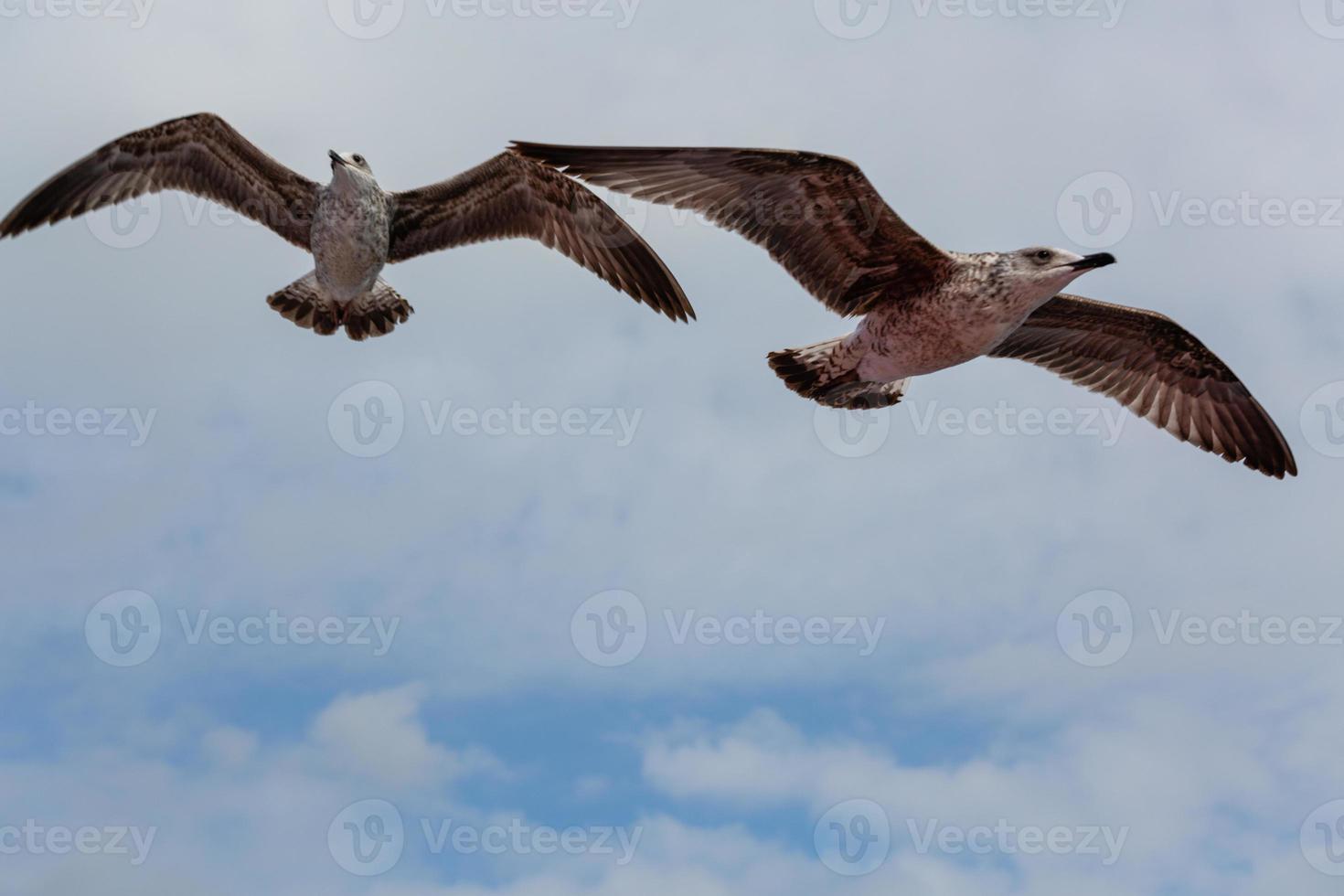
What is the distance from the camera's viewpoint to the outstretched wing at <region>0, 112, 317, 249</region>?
659 inches

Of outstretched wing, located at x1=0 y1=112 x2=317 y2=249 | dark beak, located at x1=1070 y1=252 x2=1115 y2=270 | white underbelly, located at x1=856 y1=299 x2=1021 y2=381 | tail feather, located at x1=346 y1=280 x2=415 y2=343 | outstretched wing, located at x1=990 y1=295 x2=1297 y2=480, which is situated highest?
outstretched wing, located at x1=0 y1=112 x2=317 y2=249

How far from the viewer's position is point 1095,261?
538 inches

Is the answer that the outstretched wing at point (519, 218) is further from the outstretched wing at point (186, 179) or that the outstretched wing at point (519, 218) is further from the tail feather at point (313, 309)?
the outstretched wing at point (186, 179)

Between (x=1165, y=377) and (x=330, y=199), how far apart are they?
29.7ft

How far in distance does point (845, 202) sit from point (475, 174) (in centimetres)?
491

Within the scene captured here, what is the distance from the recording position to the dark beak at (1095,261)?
13680 mm

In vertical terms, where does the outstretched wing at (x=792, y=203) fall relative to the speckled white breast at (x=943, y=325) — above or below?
above

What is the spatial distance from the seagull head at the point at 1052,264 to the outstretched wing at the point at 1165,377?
2.45m

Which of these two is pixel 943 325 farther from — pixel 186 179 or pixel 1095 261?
pixel 186 179

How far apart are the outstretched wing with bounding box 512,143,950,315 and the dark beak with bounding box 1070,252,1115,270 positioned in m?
1.13

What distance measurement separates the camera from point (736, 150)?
1337 cm

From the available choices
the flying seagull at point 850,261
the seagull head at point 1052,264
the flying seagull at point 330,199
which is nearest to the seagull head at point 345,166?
the flying seagull at point 330,199

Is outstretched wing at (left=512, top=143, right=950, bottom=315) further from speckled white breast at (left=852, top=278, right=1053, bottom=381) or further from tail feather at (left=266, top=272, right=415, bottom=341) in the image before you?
tail feather at (left=266, top=272, right=415, bottom=341)

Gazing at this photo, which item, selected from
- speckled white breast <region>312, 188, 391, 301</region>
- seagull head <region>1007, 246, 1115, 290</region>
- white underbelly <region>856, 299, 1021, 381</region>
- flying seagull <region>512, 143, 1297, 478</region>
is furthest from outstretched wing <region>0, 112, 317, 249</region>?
seagull head <region>1007, 246, 1115, 290</region>
